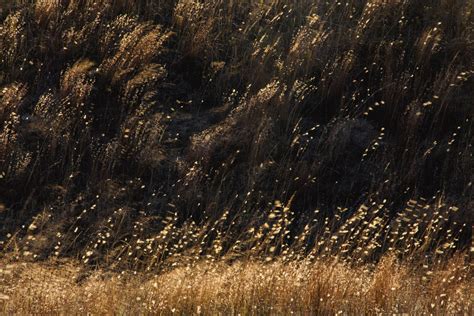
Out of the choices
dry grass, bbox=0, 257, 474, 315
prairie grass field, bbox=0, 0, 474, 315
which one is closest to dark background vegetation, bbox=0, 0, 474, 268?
prairie grass field, bbox=0, 0, 474, 315

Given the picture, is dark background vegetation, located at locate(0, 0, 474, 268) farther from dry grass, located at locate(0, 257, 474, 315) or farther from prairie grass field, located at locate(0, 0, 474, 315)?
dry grass, located at locate(0, 257, 474, 315)

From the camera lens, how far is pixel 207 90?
870 centimetres

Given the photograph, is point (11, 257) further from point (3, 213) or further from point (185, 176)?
point (185, 176)

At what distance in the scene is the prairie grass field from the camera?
6.32 metres

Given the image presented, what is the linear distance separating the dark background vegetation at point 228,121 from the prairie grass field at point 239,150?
2 centimetres

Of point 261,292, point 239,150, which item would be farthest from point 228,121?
point 261,292

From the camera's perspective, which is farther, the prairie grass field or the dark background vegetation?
the dark background vegetation

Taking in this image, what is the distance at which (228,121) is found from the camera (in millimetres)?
8258

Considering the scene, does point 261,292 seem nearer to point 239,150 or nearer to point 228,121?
point 239,150

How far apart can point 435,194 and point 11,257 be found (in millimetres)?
4026

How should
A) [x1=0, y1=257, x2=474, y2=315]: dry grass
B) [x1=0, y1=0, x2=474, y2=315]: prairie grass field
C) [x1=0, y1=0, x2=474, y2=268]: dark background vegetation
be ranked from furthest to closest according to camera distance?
[x1=0, y1=0, x2=474, y2=268]: dark background vegetation < [x1=0, y1=0, x2=474, y2=315]: prairie grass field < [x1=0, y1=257, x2=474, y2=315]: dry grass

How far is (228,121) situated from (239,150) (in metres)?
0.41

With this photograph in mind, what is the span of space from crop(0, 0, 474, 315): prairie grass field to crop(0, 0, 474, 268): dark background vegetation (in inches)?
0.8

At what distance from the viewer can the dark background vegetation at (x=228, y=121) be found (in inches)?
289
